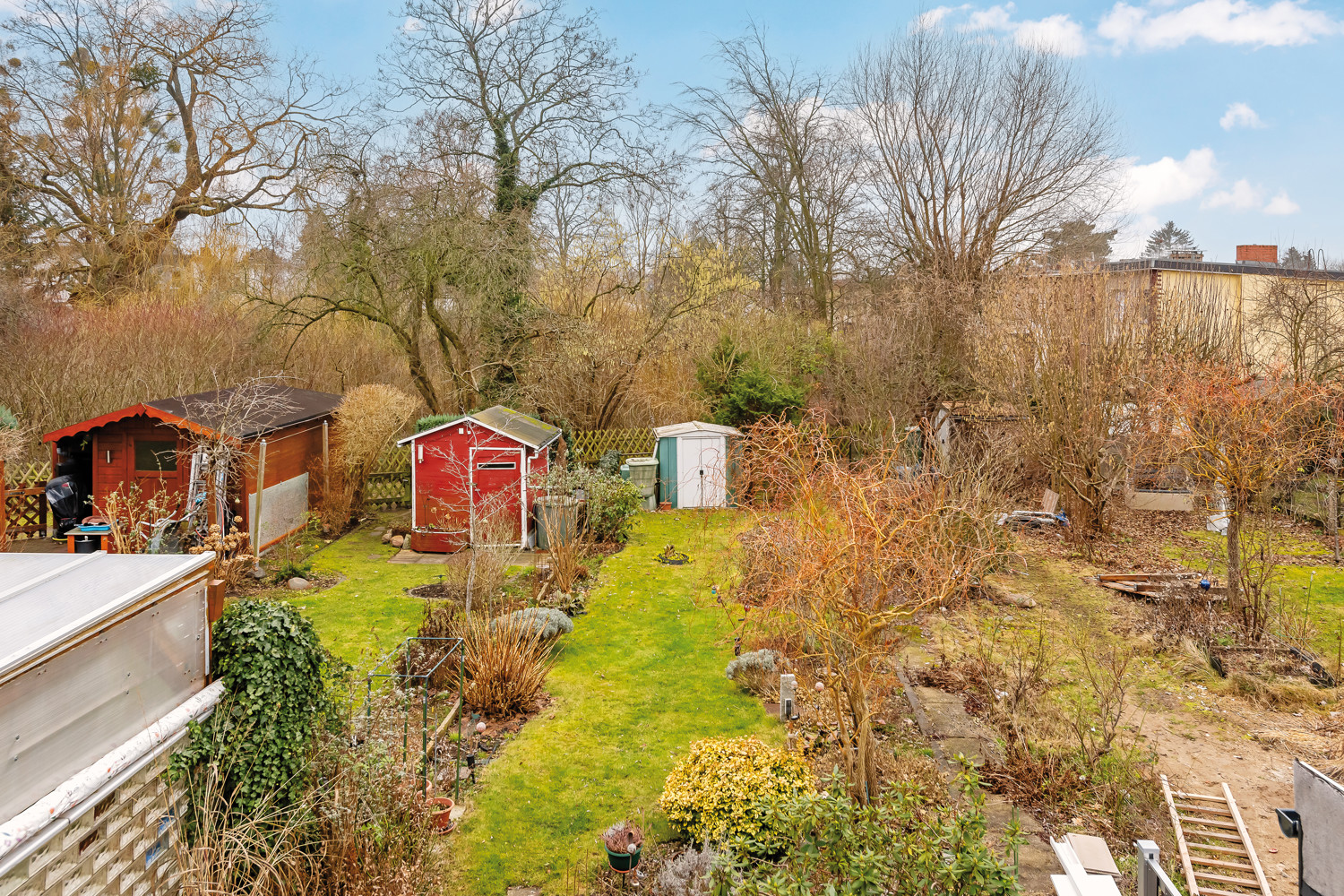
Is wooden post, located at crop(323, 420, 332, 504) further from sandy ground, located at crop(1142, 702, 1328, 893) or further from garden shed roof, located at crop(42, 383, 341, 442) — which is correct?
sandy ground, located at crop(1142, 702, 1328, 893)

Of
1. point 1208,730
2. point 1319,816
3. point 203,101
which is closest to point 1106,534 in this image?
point 1208,730

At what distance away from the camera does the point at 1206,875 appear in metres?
4.62

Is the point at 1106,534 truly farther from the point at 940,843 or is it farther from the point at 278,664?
the point at 278,664

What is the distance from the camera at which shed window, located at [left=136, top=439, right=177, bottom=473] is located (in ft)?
37.1

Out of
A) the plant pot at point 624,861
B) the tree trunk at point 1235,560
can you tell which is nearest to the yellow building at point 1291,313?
the tree trunk at point 1235,560

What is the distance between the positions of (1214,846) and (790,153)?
893 inches

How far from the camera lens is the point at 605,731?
22.9 feet

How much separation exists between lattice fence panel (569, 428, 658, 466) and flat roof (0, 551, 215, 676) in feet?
41.0

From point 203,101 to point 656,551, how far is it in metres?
17.8

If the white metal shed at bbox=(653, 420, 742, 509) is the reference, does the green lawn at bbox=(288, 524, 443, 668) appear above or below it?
below

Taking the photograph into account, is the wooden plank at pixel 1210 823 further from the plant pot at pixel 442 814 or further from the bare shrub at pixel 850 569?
the plant pot at pixel 442 814

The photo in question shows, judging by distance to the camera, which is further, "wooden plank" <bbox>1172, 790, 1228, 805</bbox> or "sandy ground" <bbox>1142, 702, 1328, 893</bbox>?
"wooden plank" <bbox>1172, 790, 1228, 805</bbox>

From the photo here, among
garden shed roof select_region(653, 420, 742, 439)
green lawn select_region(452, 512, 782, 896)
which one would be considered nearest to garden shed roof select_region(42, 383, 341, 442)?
green lawn select_region(452, 512, 782, 896)

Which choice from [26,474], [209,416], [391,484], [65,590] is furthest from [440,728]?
[26,474]
